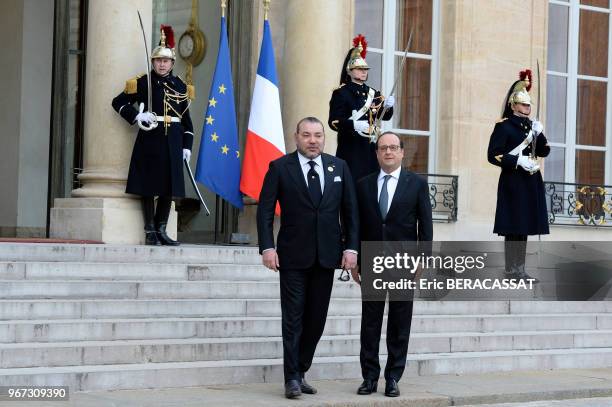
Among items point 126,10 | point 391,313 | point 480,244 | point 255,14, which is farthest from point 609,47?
point 391,313

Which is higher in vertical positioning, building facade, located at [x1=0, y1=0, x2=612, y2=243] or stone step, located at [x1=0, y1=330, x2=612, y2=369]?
building facade, located at [x1=0, y1=0, x2=612, y2=243]

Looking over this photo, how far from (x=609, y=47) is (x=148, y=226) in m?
7.80

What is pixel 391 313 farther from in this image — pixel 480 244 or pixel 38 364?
pixel 480 244

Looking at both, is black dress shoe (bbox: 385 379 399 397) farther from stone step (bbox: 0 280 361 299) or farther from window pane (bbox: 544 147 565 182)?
window pane (bbox: 544 147 565 182)

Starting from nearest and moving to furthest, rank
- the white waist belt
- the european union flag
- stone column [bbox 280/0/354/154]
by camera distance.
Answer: the white waist belt
the european union flag
stone column [bbox 280/0/354/154]

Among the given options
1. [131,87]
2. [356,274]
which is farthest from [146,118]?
[356,274]

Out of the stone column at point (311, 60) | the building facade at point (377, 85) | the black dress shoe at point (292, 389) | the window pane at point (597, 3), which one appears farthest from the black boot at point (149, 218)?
the window pane at point (597, 3)

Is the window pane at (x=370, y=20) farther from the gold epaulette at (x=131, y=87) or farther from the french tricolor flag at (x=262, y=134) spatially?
the gold epaulette at (x=131, y=87)

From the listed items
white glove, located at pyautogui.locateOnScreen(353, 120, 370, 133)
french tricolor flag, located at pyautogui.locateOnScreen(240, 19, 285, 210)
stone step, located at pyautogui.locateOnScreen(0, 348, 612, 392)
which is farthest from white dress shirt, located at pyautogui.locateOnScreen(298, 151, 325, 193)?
french tricolor flag, located at pyautogui.locateOnScreen(240, 19, 285, 210)

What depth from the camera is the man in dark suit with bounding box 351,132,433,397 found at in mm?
8203

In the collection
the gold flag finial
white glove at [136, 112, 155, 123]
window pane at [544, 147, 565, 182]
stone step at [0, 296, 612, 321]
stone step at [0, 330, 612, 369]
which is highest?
the gold flag finial

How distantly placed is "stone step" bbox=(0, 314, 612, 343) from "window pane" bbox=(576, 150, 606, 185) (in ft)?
18.1

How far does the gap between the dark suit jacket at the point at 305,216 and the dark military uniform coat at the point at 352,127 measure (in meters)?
3.48

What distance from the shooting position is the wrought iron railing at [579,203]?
52.5 feet
